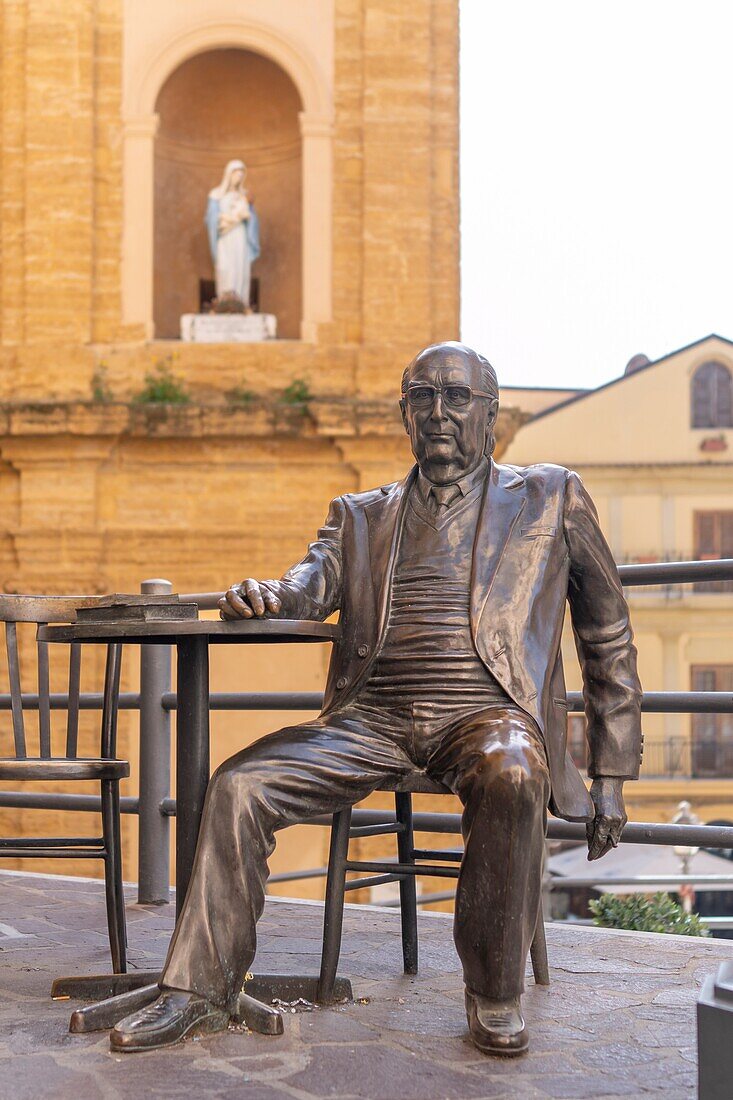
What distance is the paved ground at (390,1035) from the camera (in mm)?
3104

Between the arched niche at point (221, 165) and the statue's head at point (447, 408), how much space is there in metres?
11.3

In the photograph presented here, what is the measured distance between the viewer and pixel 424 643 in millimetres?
3721

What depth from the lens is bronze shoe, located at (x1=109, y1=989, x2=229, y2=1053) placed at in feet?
10.7

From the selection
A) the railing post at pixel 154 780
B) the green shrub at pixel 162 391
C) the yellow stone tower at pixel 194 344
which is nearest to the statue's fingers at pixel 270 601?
the railing post at pixel 154 780

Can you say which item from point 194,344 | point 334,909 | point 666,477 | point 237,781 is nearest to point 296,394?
point 194,344

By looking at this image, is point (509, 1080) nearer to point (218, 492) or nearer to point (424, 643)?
point (424, 643)

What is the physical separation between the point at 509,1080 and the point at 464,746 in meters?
0.74

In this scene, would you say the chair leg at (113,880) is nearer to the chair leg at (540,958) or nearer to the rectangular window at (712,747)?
the chair leg at (540,958)

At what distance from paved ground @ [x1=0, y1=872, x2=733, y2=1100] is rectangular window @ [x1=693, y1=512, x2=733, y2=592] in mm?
31741

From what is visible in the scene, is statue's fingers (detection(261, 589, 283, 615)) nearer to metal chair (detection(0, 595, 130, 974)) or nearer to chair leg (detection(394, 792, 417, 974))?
metal chair (detection(0, 595, 130, 974))

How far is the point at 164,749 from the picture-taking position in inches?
227

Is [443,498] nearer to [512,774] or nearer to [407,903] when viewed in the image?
[512,774]

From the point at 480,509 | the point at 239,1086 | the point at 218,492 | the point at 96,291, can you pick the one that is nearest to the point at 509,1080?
the point at 239,1086

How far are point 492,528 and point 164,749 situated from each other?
2415mm
